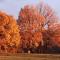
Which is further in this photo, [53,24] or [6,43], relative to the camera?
[53,24]

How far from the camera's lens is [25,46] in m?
70.6

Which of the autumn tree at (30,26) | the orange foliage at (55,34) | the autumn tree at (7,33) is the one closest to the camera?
the autumn tree at (7,33)

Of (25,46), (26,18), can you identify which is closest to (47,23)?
(26,18)

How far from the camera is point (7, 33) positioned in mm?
59812

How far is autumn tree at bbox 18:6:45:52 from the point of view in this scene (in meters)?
70.8

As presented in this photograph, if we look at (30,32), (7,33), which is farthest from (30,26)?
(7,33)

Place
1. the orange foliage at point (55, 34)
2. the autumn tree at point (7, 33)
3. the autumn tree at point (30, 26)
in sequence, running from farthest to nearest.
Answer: the orange foliage at point (55, 34) < the autumn tree at point (30, 26) < the autumn tree at point (7, 33)

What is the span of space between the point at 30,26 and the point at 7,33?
15042 mm

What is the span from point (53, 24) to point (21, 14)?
10216mm

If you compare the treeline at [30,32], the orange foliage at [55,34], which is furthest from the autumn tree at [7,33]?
the orange foliage at [55,34]

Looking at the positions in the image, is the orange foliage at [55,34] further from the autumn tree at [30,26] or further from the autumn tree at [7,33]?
the autumn tree at [7,33]

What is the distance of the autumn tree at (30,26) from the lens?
70812mm

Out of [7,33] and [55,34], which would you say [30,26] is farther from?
[7,33]

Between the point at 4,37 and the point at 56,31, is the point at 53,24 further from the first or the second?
the point at 4,37
